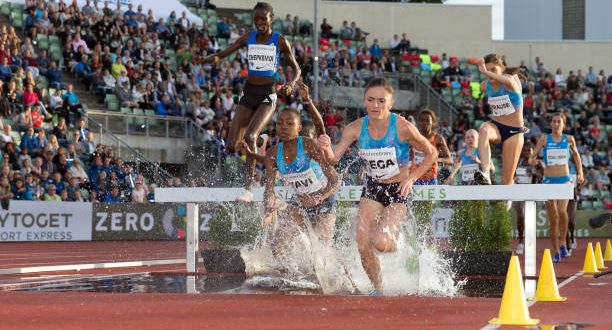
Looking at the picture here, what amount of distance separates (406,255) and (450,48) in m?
29.7

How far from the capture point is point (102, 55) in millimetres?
24719

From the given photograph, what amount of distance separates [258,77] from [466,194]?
8.64ft

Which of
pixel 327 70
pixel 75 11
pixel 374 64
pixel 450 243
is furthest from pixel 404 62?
pixel 450 243

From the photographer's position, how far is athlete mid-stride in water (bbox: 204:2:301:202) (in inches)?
438

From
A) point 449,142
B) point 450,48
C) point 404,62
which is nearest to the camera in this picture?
point 449,142

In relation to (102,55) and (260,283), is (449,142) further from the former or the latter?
(260,283)

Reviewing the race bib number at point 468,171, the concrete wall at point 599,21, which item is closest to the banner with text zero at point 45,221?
the race bib number at point 468,171

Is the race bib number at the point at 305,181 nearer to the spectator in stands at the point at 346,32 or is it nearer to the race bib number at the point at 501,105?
the race bib number at the point at 501,105

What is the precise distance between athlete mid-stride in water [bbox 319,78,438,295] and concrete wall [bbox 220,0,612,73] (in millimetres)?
29642

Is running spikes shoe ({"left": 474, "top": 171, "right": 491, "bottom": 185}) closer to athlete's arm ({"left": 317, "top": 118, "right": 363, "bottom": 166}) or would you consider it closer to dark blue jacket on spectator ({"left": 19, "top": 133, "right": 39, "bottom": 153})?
athlete's arm ({"left": 317, "top": 118, "right": 363, "bottom": 166})

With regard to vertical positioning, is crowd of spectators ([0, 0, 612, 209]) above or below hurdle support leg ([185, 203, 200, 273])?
above

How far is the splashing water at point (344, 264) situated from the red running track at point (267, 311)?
1111mm

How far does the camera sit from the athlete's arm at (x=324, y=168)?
939cm

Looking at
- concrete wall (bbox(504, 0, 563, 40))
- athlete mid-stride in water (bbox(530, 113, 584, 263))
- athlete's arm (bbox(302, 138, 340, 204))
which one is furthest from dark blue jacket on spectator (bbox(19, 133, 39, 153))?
concrete wall (bbox(504, 0, 563, 40))
